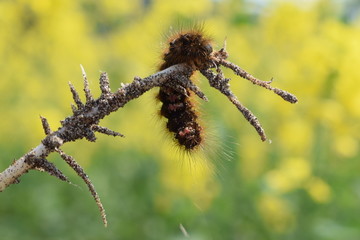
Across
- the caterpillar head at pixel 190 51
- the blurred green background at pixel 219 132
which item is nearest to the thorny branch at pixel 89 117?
the caterpillar head at pixel 190 51

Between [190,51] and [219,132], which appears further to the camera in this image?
[219,132]

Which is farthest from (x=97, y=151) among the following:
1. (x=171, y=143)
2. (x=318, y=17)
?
(x=171, y=143)

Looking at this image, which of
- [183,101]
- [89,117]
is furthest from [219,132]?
[89,117]

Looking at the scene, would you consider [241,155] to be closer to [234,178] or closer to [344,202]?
[234,178]

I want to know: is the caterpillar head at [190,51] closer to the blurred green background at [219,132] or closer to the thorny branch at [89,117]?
the thorny branch at [89,117]

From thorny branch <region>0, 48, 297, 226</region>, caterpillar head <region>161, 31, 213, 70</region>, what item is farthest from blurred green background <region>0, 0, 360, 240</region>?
thorny branch <region>0, 48, 297, 226</region>

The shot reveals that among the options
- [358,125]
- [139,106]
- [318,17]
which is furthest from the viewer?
[139,106]

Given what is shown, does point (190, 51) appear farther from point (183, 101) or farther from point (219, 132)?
point (219, 132)

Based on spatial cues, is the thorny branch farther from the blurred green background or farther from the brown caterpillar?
the blurred green background
